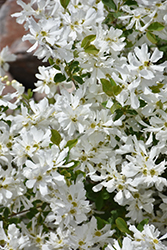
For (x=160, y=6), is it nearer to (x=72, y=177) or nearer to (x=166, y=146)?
(x=166, y=146)

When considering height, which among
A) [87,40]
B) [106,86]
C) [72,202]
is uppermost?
[87,40]

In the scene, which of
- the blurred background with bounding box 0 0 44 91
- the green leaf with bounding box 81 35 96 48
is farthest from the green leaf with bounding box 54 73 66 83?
the blurred background with bounding box 0 0 44 91

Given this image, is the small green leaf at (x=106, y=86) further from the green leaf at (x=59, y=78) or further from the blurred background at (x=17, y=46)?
the blurred background at (x=17, y=46)

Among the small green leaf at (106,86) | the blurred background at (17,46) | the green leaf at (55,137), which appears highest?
the small green leaf at (106,86)

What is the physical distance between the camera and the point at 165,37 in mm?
1035

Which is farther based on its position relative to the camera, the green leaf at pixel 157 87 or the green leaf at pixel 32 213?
the green leaf at pixel 32 213

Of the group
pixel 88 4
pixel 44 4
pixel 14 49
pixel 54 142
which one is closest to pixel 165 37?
pixel 88 4

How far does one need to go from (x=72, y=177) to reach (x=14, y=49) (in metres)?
1.61

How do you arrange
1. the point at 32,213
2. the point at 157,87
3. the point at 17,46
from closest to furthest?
1. the point at 157,87
2. the point at 32,213
3. the point at 17,46

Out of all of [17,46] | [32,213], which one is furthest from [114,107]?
[17,46]

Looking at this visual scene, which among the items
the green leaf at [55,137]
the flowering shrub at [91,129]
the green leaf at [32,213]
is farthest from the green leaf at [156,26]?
the green leaf at [32,213]

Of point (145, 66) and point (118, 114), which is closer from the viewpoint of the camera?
point (145, 66)

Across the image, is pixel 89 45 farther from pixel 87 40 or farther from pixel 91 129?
pixel 91 129

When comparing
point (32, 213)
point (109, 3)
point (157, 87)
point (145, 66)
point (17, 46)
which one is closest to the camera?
point (145, 66)
